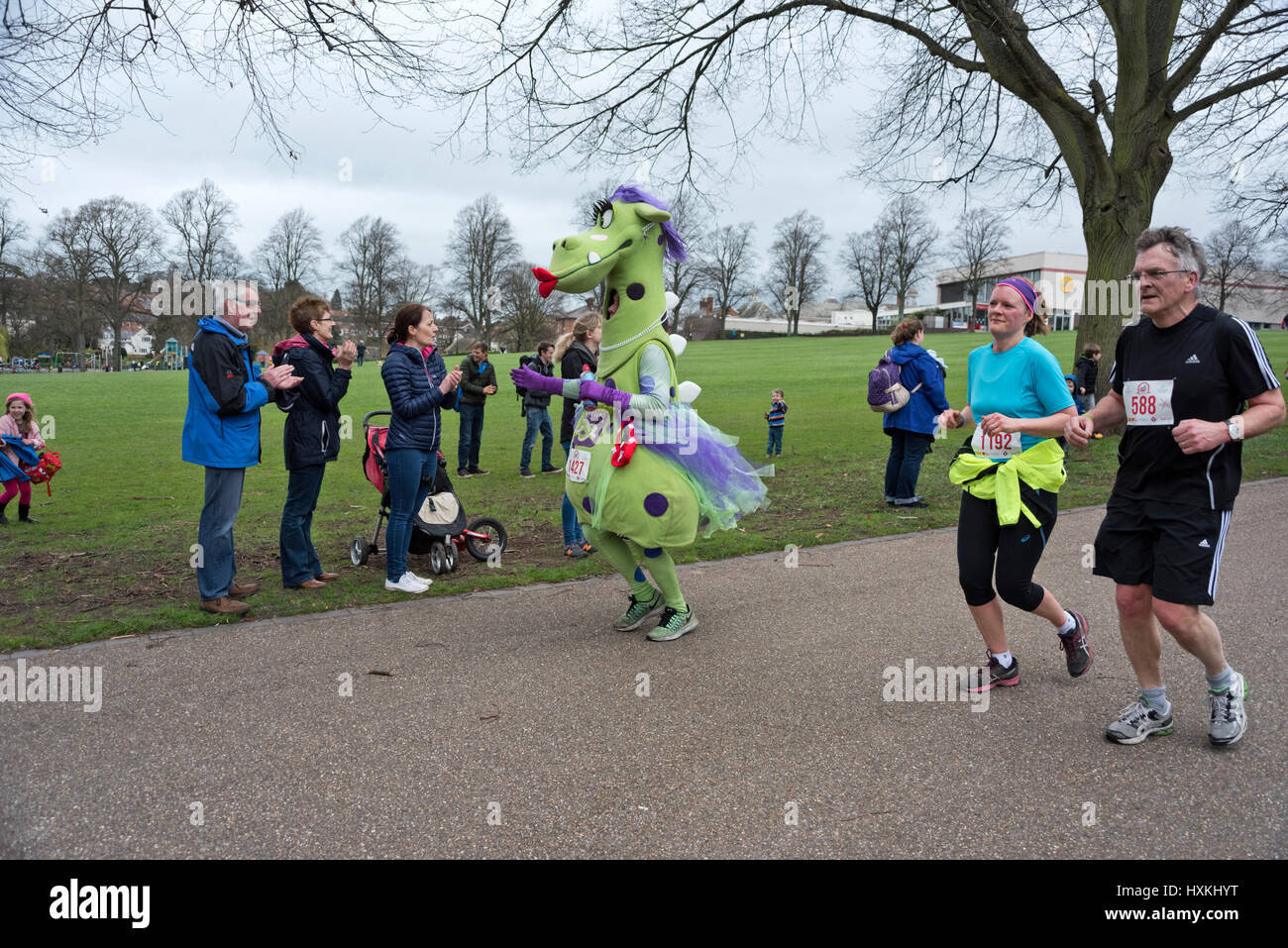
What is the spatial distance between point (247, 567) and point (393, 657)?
9.73ft

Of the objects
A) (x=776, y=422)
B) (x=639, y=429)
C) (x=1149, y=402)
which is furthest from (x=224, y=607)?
(x=776, y=422)

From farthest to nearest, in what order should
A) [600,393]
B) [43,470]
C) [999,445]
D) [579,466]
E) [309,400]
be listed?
1. [43,470]
2. [309,400]
3. [579,466]
4. [600,393]
5. [999,445]

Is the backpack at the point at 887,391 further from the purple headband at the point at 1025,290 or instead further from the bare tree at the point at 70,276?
the bare tree at the point at 70,276

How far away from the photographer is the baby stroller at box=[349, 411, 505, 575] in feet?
23.1

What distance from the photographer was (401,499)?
6.46 metres

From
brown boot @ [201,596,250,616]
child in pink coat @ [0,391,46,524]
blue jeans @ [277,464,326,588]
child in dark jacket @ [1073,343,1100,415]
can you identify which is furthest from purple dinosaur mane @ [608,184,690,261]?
child in dark jacket @ [1073,343,1100,415]

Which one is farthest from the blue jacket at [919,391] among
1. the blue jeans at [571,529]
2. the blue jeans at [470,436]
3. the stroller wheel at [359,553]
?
the blue jeans at [470,436]

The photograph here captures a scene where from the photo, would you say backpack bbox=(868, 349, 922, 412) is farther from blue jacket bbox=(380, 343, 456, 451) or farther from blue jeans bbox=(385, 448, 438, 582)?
blue jeans bbox=(385, 448, 438, 582)

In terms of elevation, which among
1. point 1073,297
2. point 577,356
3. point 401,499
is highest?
point 1073,297

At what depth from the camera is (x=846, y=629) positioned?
18.0 ft

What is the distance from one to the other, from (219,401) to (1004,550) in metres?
4.82

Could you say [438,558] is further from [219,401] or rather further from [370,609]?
[219,401]

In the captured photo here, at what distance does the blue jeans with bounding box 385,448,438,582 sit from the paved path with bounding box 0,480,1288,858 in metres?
0.76

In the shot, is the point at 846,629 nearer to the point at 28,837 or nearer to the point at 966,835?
the point at 966,835
